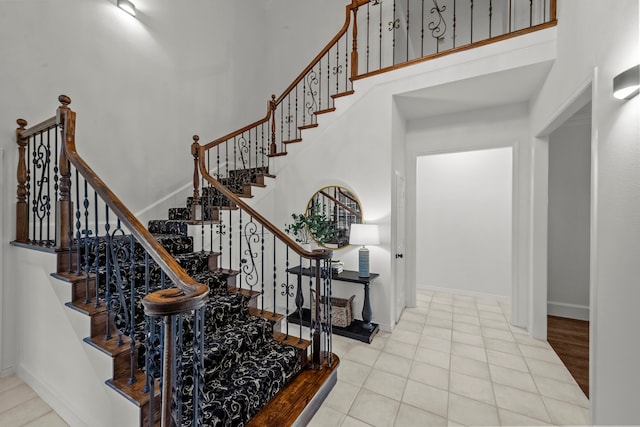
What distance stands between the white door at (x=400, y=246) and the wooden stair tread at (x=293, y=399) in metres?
1.65

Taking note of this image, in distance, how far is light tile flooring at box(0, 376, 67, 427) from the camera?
185cm

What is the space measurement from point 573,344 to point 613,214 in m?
2.38

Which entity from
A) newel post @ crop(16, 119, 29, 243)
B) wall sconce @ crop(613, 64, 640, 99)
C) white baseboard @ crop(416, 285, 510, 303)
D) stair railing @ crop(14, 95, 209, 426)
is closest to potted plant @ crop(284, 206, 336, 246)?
stair railing @ crop(14, 95, 209, 426)

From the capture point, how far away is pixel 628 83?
1.25 metres

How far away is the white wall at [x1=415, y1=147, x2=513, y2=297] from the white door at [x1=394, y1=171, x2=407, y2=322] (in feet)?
2.74

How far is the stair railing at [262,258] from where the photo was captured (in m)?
2.25

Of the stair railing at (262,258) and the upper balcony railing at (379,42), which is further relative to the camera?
the upper balcony railing at (379,42)

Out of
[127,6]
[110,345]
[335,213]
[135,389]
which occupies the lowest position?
[135,389]

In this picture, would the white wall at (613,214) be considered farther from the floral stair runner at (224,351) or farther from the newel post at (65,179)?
the newel post at (65,179)

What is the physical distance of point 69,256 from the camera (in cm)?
201

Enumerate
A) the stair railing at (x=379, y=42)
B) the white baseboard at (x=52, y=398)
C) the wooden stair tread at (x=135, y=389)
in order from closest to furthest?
the wooden stair tread at (x=135, y=389), the white baseboard at (x=52, y=398), the stair railing at (x=379, y=42)

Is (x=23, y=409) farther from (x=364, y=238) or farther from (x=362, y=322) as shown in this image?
(x=364, y=238)

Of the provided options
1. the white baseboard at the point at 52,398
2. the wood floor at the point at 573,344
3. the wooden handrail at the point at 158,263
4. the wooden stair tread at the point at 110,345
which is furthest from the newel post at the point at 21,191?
the wood floor at the point at 573,344

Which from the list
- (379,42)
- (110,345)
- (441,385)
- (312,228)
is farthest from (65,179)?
(379,42)
